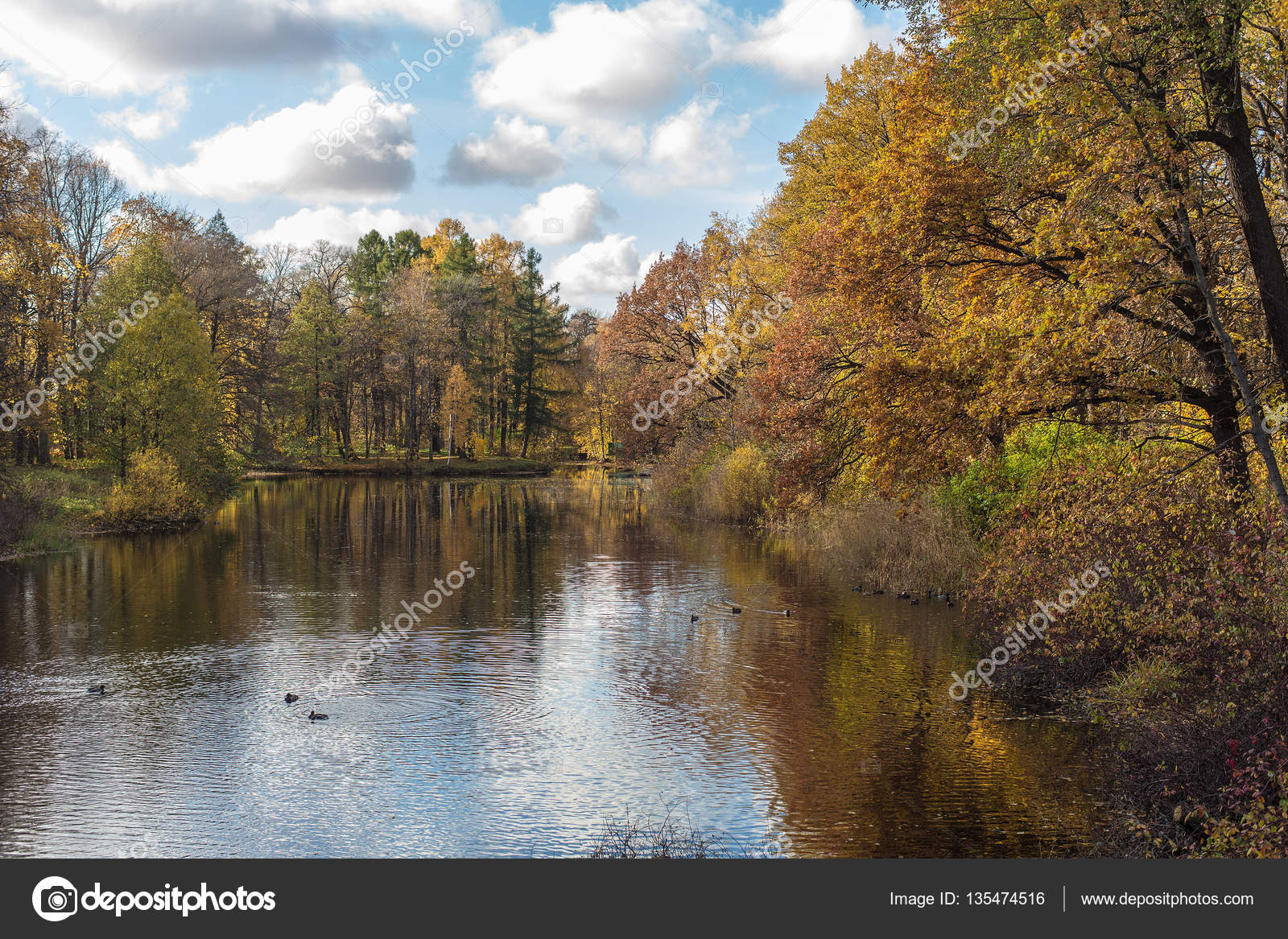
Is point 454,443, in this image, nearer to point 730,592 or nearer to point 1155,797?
point 730,592

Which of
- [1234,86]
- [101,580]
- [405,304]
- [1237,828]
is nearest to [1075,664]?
[1237,828]

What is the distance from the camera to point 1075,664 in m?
13.4

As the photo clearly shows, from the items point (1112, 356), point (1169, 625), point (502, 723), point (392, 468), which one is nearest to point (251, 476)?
point (392, 468)

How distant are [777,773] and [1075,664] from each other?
5.12 meters

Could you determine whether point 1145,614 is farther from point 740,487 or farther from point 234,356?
point 234,356

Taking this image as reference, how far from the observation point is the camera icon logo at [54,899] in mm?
6801
